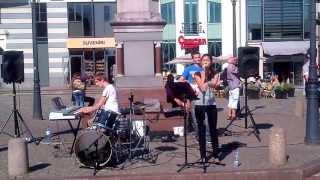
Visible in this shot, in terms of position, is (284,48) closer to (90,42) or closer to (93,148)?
(90,42)

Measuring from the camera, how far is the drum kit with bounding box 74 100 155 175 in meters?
11.1

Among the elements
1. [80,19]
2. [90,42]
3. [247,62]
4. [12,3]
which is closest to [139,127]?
[247,62]

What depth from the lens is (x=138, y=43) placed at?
656 inches

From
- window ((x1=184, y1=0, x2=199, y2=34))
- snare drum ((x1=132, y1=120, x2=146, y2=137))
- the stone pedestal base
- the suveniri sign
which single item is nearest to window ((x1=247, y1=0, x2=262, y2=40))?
window ((x1=184, y1=0, x2=199, y2=34))

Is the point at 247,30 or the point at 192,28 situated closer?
the point at 247,30

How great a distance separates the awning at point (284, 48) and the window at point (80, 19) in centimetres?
1398

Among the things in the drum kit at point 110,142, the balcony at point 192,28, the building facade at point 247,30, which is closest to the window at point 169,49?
the building facade at point 247,30

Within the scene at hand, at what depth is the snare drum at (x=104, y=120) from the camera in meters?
11.4

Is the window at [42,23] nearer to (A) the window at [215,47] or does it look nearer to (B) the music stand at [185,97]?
(A) the window at [215,47]

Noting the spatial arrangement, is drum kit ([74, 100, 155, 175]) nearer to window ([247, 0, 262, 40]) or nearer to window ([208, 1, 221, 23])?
window ([247, 0, 262, 40])

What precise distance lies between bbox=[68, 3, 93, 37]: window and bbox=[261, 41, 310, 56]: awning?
45.9ft

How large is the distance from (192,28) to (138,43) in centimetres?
3531

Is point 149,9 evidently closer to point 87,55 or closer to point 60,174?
point 60,174

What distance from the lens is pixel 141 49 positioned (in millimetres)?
16688
